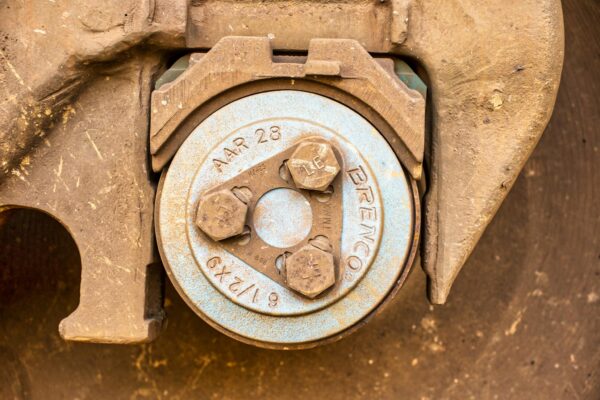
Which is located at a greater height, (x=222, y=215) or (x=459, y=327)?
(x=222, y=215)

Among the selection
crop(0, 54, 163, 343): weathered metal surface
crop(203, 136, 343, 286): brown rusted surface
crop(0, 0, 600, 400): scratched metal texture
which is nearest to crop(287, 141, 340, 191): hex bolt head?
crop(203, 136, 343, 286): brown rusted surface

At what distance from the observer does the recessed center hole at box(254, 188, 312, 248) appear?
128 cm

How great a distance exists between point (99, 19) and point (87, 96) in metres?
0.16

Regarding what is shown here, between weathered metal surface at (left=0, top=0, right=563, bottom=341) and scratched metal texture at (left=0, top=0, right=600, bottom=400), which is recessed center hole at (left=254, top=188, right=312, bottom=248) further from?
scratched metal texture at (left=0, top=0, right=600, bottom=400)

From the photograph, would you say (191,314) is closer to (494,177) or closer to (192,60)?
(192,60)

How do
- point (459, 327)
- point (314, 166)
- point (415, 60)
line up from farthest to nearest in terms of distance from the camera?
point (459, 327) → point (415, 60) → point (314, 166)

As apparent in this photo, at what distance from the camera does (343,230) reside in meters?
1.27

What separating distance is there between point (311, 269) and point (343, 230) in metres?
0.10

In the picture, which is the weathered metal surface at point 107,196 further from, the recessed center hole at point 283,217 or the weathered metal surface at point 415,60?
the recessed center hole at point 283,217

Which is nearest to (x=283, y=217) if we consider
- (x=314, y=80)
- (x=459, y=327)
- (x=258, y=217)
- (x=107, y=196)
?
(x=258, y=217)

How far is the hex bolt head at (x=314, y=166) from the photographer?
1225 mm

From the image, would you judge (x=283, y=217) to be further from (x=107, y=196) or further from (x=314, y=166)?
(x=107, y=196)

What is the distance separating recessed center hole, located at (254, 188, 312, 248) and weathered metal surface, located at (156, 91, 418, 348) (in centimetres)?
5

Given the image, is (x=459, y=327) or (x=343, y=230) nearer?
(x=343, y=230)
